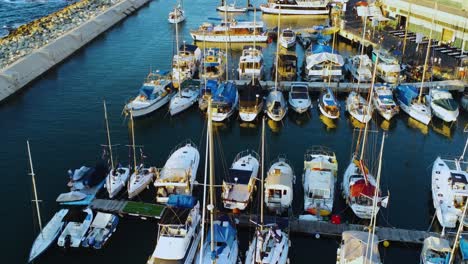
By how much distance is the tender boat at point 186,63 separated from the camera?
6075cm

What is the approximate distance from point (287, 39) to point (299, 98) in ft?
83.3

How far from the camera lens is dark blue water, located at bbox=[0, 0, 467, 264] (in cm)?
3412

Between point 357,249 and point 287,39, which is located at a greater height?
point 287,39

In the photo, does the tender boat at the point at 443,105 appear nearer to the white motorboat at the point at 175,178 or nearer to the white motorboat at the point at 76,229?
the white motorboat at the point at 175,178

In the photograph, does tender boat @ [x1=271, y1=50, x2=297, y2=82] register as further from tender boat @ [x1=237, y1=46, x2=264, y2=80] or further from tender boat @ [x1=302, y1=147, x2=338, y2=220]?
tender boat @ [x1=302, y1=147, x2=338, y2=220]

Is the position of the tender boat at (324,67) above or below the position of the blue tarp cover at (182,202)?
above

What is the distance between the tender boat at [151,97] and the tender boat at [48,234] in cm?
1813

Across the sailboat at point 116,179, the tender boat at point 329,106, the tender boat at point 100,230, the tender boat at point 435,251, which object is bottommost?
the tender boat at point 100,230

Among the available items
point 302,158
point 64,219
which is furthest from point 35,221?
point 302,158

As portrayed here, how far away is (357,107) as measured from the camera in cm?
5244

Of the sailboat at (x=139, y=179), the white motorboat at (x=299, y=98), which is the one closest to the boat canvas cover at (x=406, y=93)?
the white motorboat at (x=299, y=98)

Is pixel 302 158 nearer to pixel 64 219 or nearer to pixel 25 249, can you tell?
pixel 64 219

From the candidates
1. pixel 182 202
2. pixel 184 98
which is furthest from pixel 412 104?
pixel 182 202

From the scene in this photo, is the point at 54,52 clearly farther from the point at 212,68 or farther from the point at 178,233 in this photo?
the point at 178,233
